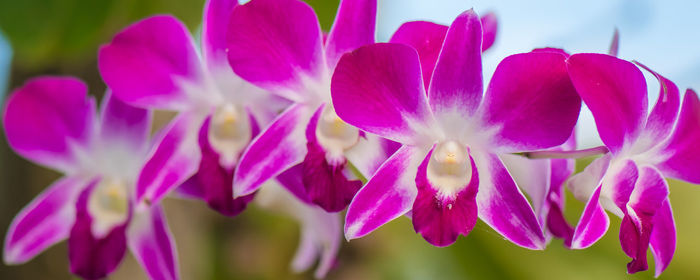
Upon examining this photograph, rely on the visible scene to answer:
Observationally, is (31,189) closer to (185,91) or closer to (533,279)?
(185,91)

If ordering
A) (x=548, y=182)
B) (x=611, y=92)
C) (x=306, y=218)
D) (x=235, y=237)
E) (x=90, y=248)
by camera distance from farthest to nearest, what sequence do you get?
(x=235, y=237) < (x=306, y=218) < (x=90, y=248) < (x=548, y=182) < (x=611, y=92)

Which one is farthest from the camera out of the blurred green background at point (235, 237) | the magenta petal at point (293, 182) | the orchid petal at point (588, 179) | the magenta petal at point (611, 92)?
the blurred green background at point (235, 237)

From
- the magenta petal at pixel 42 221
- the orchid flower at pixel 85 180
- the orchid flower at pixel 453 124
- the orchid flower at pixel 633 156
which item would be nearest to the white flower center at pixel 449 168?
the orchid flower at pixel 453 124

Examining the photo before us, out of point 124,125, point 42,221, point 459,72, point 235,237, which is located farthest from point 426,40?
point 235,237

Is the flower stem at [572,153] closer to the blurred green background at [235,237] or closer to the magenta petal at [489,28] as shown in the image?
the magenta petal at [489,28]

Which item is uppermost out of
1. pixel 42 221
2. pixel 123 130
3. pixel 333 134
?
pixel 333 134

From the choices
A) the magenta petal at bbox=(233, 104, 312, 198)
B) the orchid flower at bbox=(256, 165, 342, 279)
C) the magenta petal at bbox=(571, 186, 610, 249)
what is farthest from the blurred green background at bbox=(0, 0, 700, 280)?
the magenta petal at bbox=(571, 186, 610, 249)

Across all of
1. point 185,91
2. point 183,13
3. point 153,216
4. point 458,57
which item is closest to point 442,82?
point 458,57

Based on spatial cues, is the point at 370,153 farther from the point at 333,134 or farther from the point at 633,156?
the point at 633,156
